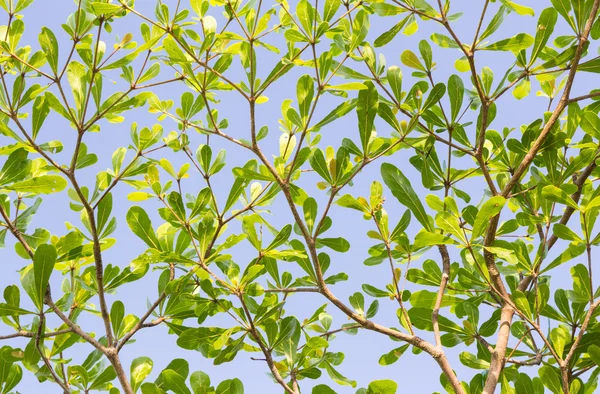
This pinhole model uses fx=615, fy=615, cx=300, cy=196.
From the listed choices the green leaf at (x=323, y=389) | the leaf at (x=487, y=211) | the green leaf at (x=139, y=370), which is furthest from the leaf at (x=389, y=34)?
the green leaf at (x=139, y=370)

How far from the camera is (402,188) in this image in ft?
6.94

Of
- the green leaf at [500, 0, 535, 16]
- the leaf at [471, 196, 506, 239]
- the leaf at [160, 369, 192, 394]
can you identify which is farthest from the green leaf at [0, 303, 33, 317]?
the green leaf at [500, 0, 535, 16]

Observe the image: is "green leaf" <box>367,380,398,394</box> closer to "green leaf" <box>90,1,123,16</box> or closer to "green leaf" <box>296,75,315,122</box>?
"green leaf" <box>296,75,315,122</box>

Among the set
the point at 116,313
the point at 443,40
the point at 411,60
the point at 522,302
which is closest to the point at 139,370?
the point at 116,313

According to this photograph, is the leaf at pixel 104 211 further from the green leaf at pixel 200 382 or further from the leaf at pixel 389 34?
the leaf at pixel 389 34

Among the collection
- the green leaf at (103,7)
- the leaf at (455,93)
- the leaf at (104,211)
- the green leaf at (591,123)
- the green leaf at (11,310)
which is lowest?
the green leaf at (11,310)

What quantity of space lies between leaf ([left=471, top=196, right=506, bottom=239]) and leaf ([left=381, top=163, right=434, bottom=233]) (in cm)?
23

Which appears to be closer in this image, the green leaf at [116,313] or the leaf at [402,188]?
the leaf at [402,188]

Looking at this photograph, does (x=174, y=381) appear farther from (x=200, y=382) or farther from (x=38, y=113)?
(x=38, y=113)

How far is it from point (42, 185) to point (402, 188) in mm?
1230

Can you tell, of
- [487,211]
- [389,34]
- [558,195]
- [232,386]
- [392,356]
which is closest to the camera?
[487,211]

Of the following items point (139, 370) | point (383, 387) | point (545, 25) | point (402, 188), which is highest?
point (545, 25)

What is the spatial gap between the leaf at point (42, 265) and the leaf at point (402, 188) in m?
1.11

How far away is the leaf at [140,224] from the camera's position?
2029 millimetres
